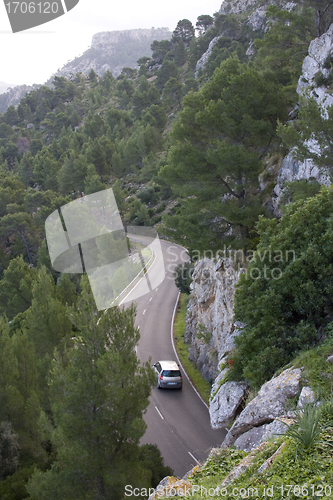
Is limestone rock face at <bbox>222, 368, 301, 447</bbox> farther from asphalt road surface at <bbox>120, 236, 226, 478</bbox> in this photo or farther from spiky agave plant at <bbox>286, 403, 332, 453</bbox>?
spiky agave plant at <bbox>286, 403, 332, 453</bbox>

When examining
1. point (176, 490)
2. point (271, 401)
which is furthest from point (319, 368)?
point (176, 490)

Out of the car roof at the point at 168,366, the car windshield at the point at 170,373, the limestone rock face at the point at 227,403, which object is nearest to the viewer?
the limestone rock face at the point at 227,403

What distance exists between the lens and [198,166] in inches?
552

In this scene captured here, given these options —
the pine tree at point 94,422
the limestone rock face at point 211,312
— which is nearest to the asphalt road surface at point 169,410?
the pine tree at point 94,422

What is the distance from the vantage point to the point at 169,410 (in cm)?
1518

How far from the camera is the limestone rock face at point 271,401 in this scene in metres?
6.41

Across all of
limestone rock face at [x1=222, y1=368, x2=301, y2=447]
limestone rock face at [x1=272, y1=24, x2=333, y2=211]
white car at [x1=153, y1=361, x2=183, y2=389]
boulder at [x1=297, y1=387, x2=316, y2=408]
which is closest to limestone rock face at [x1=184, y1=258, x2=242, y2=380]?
white car at [x1=153, y1=361, x2=183, y2=389]

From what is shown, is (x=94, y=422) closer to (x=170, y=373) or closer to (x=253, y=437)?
(x=253, y=437)

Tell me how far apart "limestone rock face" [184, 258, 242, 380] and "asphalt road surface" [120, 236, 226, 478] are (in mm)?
1582

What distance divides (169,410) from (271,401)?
9975 mm

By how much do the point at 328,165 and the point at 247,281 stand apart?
4645 millimetres

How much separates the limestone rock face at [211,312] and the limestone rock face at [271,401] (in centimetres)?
619

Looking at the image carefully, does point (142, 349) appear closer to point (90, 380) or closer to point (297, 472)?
point (90, 380)

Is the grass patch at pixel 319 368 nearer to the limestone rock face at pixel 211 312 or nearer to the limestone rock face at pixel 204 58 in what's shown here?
the limestone rock face at pixel 211 312
